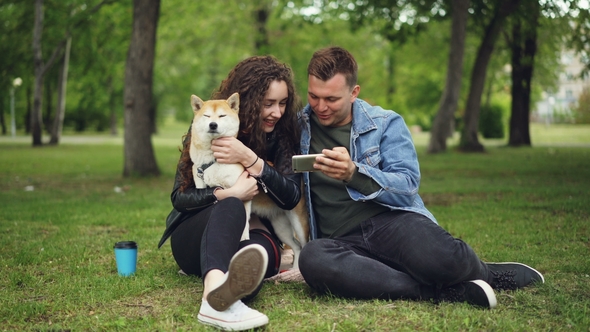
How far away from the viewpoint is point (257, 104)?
165 inches

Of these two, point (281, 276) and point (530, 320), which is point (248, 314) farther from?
point (530, 320)

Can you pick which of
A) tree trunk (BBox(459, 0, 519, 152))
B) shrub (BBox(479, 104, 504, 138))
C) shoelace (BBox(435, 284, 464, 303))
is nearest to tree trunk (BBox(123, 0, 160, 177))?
shoelace (BBox(435, 284, 464, 303))

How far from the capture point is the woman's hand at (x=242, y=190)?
3.99 m

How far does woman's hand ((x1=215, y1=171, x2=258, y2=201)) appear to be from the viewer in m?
3.99

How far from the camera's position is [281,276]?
436cm

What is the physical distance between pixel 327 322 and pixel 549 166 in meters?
11.8

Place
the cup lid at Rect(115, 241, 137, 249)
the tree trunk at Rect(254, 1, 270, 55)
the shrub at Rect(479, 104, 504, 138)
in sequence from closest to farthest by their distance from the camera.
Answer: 1. the cup lid at Rect(115, 241, 137, 249)
2. the tree trunk at Rect(254, 1, 270, 55)
3. the shrub at Rect(479, 104, 504, 138)

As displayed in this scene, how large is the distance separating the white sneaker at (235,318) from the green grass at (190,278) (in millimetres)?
75

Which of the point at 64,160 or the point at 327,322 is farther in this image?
the point at 64,160

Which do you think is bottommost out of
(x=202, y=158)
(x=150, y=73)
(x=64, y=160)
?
(x=64, y=160)

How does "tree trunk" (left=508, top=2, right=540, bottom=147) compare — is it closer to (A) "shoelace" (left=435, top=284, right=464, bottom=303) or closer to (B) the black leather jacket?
(B) the black leather jacket

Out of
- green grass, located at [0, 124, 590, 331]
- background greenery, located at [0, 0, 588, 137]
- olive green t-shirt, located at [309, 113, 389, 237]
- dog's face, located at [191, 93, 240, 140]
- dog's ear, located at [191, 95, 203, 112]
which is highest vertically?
background greenery, located at [0, 0, 588, 137]

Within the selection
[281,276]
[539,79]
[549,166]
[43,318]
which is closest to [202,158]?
[281,276]

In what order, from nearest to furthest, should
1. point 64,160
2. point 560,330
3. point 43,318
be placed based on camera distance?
point 560,330
point 43,318
point 64,160
